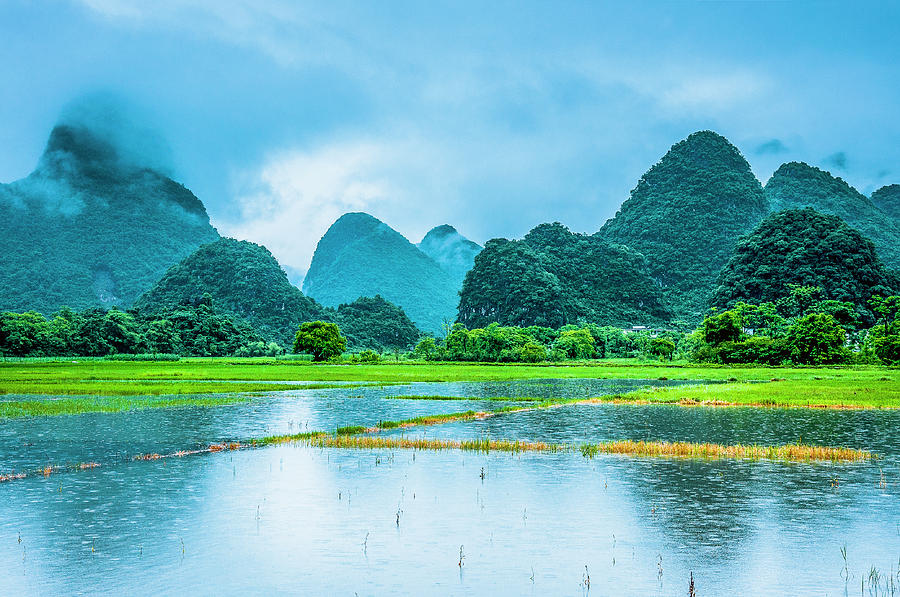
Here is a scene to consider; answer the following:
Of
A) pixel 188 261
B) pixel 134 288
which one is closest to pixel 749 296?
pixel 188 261

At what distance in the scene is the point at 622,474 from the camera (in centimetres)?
1522

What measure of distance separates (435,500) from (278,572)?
4.44 m

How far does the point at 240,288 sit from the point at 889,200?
152m

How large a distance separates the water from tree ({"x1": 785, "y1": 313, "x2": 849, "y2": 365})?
137ft

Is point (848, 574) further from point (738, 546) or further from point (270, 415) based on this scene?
point (270, 415)

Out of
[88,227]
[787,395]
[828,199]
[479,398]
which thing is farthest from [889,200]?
[88,227]

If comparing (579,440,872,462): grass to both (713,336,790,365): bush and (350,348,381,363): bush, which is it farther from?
(350,348,381,363): bush

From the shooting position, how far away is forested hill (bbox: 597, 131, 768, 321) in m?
140

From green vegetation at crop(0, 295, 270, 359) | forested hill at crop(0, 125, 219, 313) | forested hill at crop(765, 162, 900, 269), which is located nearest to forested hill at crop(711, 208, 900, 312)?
forested hill at crop(765, 162, 900, 269)

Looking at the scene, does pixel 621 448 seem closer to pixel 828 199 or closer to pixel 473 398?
pixel 473 398

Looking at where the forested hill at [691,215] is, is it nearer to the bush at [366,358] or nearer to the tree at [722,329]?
the tree at [722,329]

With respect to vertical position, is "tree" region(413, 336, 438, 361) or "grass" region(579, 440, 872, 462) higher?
"tree" region(413, 336, 438, 361)

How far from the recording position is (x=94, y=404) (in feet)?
93.7

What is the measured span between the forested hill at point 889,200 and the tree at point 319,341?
149 m
